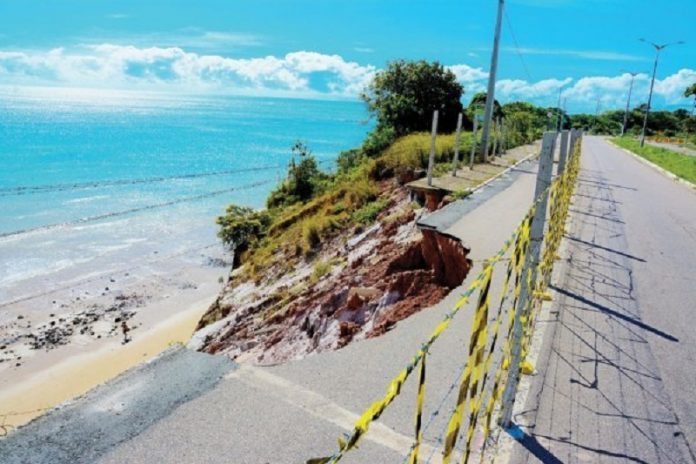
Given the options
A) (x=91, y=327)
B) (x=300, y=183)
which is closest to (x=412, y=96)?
(x=300, y=183)

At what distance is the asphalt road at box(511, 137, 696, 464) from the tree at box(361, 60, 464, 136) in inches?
786

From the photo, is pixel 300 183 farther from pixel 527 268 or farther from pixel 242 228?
pixel 527 268

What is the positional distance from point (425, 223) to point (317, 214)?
33.8 feet

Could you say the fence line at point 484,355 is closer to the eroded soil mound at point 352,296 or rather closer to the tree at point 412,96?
the eroded soil mound at point 352,296

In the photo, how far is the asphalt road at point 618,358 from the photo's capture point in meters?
4.03

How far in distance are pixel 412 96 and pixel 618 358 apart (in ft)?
88.6

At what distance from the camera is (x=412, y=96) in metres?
30.8

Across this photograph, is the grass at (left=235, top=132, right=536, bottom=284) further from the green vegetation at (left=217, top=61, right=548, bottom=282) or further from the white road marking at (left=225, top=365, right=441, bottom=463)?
the white road marking at (left=225, top=365, right=441, bottom=463)

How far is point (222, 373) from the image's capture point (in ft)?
17.7

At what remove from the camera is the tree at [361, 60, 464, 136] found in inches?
1185

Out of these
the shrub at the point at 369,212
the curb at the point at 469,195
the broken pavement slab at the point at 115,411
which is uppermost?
the curb at the point at 469,195

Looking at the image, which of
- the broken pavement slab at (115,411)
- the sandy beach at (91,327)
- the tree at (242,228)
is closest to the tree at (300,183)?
the tree at (242,228)

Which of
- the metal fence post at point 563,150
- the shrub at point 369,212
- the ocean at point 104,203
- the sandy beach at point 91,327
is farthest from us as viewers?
the ocean at point 104,203

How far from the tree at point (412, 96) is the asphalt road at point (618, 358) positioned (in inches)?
786
